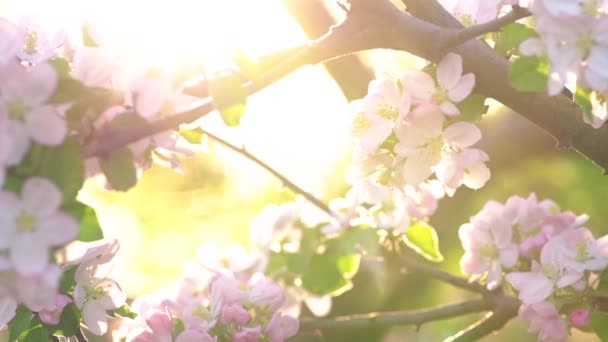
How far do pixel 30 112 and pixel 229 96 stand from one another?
164 millimetres

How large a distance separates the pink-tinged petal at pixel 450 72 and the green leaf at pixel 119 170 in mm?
328

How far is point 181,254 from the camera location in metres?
5.64

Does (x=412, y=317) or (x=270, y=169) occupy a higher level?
(x=270, y=169)

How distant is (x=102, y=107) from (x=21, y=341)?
1.17 ft

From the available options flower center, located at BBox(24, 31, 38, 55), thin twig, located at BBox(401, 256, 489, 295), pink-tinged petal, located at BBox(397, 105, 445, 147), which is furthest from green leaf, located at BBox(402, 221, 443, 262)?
flower center, located at BBox(24, 31, 38, 55)

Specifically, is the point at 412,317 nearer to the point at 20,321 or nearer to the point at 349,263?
the point at 349,263

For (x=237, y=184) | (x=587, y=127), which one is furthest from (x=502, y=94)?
(x=237, y=184)

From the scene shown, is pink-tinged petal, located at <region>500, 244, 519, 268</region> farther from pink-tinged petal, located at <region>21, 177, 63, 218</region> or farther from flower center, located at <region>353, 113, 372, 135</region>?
pink-tinged petal, located at <region>21, 177, 63, 218</region>

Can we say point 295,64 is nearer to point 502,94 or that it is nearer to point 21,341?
point 502,94

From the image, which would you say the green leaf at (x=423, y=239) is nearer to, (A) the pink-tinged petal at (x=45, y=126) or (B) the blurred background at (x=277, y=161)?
(B) the blurred background at (x=277, y=161)

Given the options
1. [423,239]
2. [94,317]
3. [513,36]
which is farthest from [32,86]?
[423,239]

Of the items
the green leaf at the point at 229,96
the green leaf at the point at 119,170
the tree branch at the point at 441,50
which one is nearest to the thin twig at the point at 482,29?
the tree branch at the point at 441,50

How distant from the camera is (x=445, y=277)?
1.45 meters

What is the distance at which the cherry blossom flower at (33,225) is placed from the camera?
0.69 metres
